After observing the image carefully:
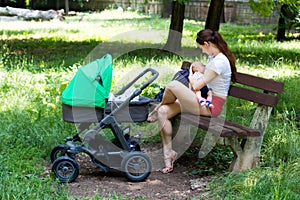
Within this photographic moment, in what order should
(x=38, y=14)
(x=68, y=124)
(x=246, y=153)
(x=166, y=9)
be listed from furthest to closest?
(x=166, y=9) → (x=38, y=14) → (x=68, y=124) → (x=246, y=153)

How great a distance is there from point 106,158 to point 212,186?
111 cm

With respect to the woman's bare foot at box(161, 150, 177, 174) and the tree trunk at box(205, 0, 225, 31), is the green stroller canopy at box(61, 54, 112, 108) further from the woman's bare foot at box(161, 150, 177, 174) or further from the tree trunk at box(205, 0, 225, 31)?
the tree trunk at box(205, 0, 225, 31)

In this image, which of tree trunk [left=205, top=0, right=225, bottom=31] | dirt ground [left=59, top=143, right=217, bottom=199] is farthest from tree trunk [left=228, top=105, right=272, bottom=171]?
tree trunk [left=205, top=0, right=225, bottom=31]

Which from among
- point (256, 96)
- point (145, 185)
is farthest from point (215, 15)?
point (145, 185)

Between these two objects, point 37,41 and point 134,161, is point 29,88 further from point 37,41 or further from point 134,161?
point 37,41

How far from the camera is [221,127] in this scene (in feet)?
15.3

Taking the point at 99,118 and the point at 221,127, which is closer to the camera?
the point at 221,127

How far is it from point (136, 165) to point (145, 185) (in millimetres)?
213

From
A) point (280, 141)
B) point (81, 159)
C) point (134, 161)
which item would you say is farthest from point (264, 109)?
point (81, 159)

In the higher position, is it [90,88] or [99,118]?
[90,88]

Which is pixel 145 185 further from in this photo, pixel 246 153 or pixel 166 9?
pixel 166 9

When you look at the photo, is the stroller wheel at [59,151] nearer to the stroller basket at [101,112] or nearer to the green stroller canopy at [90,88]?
the stroller basket at [101,112]

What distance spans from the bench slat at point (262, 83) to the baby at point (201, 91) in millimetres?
377

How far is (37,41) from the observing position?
46.3 feet
